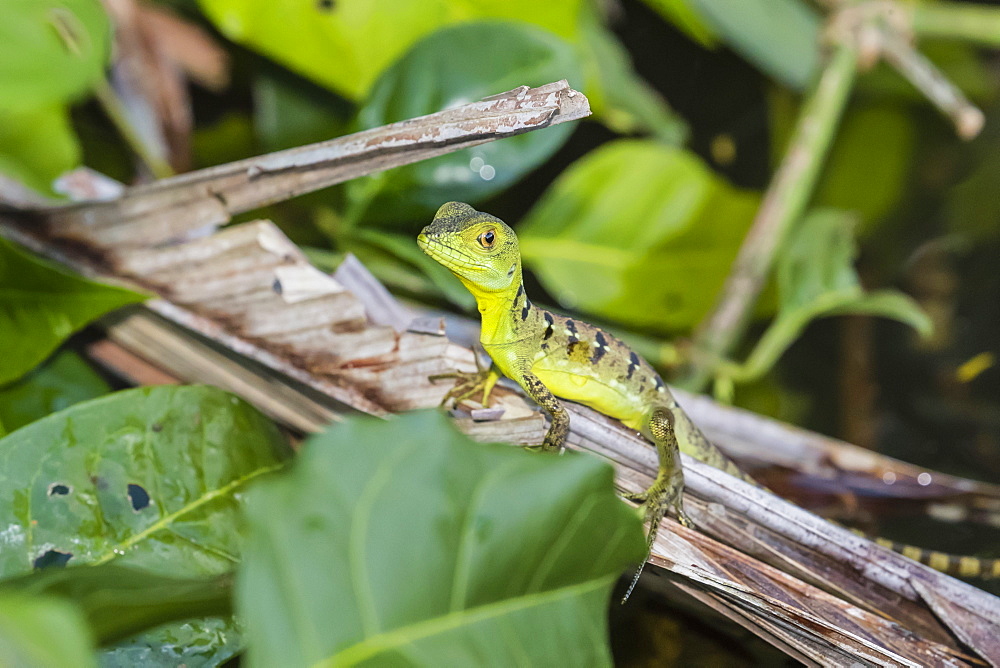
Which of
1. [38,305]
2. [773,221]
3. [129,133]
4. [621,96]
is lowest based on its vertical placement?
[38,305]

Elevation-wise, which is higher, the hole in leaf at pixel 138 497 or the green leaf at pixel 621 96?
the green leaf at pixel 621 96

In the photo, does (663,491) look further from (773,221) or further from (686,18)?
(686,18)

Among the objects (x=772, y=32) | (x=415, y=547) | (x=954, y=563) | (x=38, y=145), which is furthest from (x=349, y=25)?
(x=954, y=563)

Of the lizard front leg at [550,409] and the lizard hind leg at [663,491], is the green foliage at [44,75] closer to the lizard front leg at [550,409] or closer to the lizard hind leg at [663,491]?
the lizard front leg at [550,409]

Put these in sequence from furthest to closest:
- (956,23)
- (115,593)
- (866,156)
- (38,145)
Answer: (866,156), (956,23), (38,145), (115,593)

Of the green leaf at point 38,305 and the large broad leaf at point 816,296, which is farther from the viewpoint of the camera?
the large broad leaf at point 816,296

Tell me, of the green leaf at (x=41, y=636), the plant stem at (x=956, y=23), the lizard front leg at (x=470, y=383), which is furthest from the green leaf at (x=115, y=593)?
the plant stem at (x=956, y=23)

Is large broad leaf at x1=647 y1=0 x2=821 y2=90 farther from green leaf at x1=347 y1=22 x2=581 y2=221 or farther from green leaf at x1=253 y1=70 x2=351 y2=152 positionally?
green leaf at x1=253 y1=70 x2=351 y2=152
